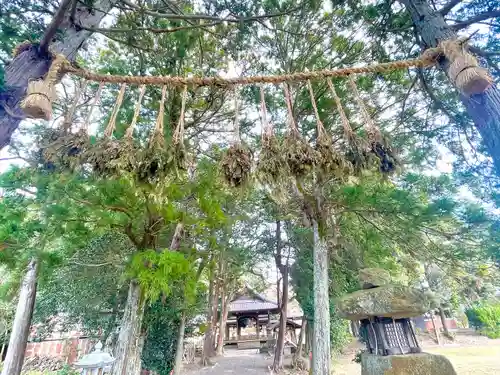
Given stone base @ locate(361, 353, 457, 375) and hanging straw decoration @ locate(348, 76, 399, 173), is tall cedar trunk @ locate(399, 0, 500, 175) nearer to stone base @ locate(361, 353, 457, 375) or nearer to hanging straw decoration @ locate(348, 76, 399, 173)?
hanging straw decoration @ locate(348, 76, 399, 173)

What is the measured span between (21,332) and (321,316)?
19.7 ft

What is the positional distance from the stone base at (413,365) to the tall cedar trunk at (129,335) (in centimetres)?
455

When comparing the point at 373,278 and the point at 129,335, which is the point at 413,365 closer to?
the point at 373,278

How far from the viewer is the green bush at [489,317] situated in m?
16.1

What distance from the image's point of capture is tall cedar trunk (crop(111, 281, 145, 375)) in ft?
13.1

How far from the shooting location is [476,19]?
277 centimetres

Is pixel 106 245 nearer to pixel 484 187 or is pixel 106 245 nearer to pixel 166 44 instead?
pixel 166 44

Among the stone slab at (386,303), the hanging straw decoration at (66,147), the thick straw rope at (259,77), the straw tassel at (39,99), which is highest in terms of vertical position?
the thick straw rope at (259,77)

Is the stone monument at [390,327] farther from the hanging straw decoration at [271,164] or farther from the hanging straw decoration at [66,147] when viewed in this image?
the hanging straw decoration at [66,147]

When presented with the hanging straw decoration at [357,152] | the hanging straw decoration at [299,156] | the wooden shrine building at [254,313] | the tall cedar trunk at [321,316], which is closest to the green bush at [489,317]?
the wooden shrine building at [254,313]

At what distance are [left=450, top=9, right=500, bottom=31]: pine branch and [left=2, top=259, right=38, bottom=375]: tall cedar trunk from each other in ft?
24.6

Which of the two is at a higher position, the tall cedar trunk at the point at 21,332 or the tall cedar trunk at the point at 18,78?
the tall cedar trunk at the point at 18,78

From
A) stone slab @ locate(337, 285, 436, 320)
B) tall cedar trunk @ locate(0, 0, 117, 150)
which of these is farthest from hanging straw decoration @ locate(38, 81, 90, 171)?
stone slab @ locate(337, 285, 436, 320)

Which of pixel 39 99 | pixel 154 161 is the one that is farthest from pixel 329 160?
pixel 39 99
